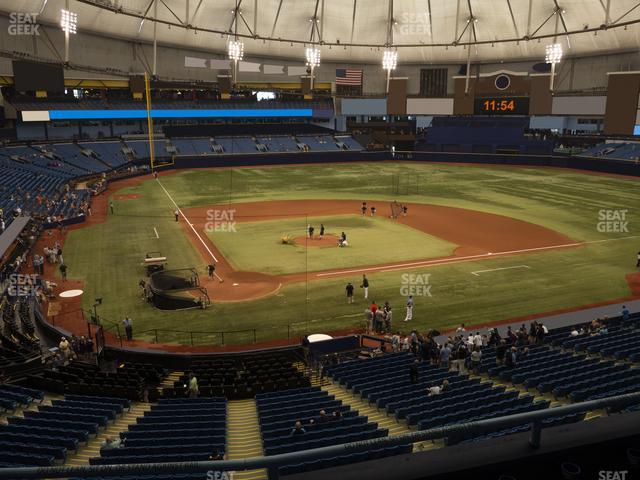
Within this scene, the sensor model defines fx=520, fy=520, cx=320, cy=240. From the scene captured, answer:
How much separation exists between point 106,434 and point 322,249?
26.6 m

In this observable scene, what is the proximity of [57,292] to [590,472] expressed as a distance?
3192cm

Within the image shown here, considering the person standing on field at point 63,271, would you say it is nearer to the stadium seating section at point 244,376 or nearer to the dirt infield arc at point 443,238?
the dirt infield arc at point 443,238

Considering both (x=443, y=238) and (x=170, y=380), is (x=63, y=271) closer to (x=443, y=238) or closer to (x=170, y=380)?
(x=170, y=380)

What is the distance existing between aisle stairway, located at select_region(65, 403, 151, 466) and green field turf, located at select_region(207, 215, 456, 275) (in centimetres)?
1795

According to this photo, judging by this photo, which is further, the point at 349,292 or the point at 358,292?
the point at 358,292

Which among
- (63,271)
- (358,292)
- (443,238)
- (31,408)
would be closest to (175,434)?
(31,408)

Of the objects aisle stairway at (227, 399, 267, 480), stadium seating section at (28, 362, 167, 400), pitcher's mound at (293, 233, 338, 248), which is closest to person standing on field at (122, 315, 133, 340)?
stadium seating section at (28, 362, 167, 400)

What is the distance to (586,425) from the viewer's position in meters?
4.11

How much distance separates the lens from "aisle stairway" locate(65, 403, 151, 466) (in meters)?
12.4

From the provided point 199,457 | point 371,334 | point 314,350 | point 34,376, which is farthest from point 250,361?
point 199,457

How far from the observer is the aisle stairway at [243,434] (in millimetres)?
10605

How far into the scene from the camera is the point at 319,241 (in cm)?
4197

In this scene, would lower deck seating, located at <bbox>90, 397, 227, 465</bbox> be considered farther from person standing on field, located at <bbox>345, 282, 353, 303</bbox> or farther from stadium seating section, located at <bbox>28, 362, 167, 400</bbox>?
person standing on field, located at <bbox>345, 282, 353, 303</bbox>

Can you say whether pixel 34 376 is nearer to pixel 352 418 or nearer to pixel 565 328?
pixel 352 418
